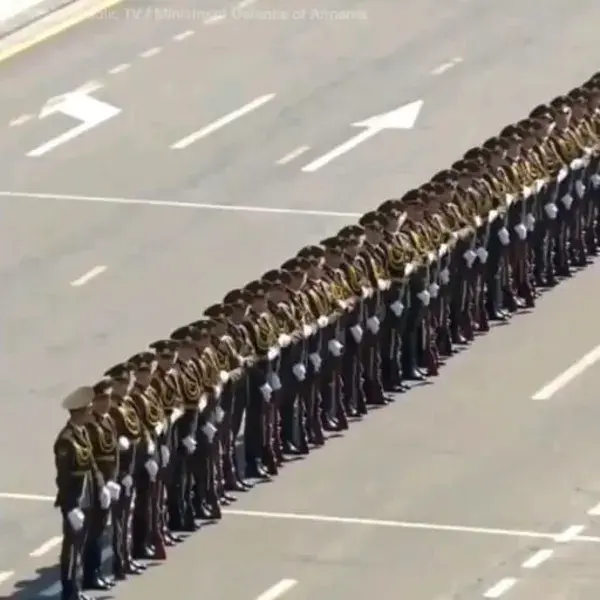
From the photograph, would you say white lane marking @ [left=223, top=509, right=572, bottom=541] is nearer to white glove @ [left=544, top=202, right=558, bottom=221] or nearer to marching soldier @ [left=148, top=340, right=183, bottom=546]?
marching soldier @ [left=148, top=340, right=183, bottom=546]

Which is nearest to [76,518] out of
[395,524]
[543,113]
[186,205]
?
[395,524]

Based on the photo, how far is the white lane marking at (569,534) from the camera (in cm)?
3494

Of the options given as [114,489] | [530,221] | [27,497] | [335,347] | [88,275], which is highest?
[114,489]

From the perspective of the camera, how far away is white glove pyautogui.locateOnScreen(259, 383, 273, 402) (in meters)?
37.0

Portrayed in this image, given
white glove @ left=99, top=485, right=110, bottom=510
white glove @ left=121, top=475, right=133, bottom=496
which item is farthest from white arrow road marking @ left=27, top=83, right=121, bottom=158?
white glove @ left=99, top=485, right=110, bottom=510

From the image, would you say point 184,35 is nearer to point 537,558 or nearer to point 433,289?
point 433,289

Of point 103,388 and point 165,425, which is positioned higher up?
point 103,388

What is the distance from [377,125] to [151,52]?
19.6 feet

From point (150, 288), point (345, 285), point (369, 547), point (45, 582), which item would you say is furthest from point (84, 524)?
point (150, 288)

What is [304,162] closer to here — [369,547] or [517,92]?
[517,92]

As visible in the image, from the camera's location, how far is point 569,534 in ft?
115

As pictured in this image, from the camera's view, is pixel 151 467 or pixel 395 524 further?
pixel 395 524

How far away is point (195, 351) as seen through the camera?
3525 centimetres

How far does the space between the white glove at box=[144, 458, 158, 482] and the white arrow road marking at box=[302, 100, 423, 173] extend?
56.9 ft
